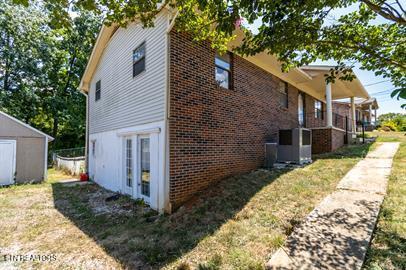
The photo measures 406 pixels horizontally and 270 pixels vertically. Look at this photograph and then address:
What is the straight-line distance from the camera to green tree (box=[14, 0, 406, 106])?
373 cm

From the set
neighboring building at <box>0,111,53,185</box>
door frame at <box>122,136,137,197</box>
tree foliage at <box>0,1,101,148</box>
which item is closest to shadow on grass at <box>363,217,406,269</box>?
door frame at <box>122,136,137,197</box>

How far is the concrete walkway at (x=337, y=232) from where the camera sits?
3.01 meters

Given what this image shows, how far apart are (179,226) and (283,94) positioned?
27.9 ft

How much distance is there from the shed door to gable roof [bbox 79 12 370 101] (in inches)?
172

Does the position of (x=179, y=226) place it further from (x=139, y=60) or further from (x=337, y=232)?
(x=139, y=60)

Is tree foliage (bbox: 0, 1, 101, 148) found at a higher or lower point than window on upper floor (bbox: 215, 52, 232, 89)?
higher

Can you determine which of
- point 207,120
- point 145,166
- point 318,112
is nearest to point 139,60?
point 207,120

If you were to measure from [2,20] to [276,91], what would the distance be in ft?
74.4

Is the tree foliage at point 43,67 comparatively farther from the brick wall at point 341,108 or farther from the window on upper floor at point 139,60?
the brick wall at point 341,108

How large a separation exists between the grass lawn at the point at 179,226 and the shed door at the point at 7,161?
433 cm

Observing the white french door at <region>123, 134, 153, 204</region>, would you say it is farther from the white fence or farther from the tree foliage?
the tree foliage

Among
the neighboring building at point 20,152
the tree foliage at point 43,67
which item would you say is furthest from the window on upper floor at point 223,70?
the tree foliage at point 43,67

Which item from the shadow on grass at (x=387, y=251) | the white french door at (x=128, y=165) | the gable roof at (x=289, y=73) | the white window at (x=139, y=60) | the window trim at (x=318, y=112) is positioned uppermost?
the gable roof at (x=289, y=73)

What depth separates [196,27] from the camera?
199 inches
